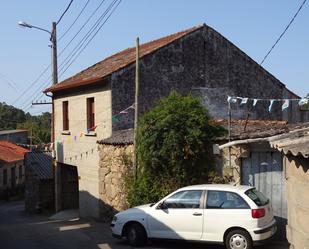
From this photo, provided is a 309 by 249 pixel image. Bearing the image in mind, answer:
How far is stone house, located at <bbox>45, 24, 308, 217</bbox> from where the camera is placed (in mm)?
20641

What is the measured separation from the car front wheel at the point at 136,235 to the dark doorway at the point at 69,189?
48.2 ft

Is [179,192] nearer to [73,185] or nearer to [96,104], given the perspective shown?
[96,104]

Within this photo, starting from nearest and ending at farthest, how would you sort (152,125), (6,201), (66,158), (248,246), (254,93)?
(248,246), (152,125), (254,93), (66,158), (6,201)

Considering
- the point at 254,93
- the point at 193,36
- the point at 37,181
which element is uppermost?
the point at 193,36

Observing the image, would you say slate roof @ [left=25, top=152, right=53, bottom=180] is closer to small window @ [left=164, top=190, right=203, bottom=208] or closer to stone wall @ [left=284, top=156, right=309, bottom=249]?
small window @ [left=164, top=190, right=203, bottom=208]

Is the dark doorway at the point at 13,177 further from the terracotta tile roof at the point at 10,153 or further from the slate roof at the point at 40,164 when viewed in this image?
the slate roof at the point at 40,164

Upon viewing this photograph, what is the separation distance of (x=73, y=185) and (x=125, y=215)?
14.8m

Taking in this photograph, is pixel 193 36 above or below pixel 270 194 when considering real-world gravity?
above

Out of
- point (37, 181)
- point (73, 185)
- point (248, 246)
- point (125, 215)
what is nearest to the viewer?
point (248, 246)

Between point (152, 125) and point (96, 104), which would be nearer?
point (152, 125)

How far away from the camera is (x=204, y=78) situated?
73.6 ft

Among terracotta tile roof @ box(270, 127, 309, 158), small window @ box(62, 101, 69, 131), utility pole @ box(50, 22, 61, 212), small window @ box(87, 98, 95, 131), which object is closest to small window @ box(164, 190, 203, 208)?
terracotta tile roof @ box(270, 127, 309, 158)

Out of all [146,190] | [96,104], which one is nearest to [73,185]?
[96,104]

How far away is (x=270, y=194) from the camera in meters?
13.6
